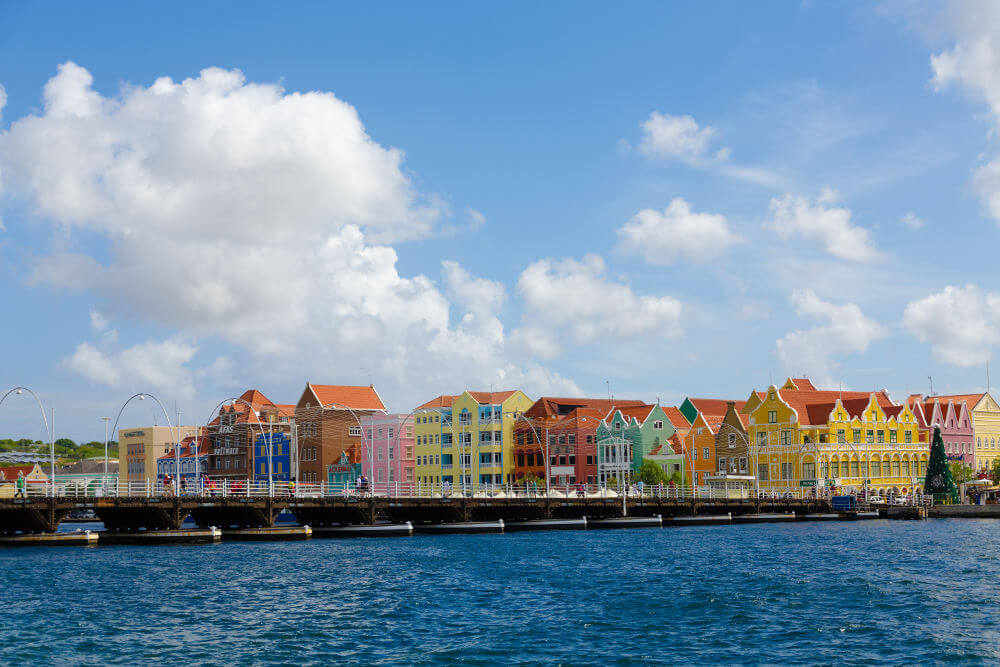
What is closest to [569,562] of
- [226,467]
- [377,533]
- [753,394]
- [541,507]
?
[377,533]

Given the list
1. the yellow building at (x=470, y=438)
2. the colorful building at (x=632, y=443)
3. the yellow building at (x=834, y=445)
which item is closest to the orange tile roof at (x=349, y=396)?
the yellow building at (x=470, y=438)

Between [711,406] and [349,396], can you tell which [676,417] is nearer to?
[711,406]

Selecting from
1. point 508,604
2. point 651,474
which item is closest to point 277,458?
point 651,474

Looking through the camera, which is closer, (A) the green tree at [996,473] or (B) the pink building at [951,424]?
(A) the green tree at [996,473]

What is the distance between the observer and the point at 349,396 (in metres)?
172

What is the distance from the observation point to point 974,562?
5997 centimetres

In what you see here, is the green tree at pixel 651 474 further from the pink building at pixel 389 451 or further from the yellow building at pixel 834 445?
the pink building at pixel 389 451

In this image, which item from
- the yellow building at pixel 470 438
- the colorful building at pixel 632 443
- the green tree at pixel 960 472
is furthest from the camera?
the yellow building at pixel 470 438

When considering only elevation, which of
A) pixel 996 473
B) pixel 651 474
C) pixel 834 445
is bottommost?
pixel 996 473

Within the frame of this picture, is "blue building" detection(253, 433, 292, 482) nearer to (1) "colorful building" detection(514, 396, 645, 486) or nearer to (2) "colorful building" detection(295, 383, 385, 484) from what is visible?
(2) "colorful building" detection(295, 383, 385, 484)

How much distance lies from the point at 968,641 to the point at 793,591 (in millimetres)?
12754

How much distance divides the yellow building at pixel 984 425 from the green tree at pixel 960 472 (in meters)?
10.9

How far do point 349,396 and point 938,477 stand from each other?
8973cm

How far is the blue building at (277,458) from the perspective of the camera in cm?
17250
